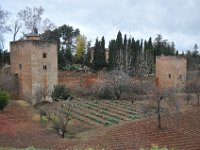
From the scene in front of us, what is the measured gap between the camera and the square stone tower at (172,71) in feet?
127

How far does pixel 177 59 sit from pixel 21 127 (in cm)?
2331

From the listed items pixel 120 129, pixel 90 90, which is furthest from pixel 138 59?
pixel 120 129

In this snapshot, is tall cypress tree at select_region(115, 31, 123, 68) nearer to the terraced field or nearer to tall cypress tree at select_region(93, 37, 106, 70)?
tall cypress tree at select_region(93, 37, 106, 70)

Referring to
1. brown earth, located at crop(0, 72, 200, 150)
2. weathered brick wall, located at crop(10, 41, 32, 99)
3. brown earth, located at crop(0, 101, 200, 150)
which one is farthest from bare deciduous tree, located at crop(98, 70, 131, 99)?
brown earth, located at crop(0, 101, 200, 150)

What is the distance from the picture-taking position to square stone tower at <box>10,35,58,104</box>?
29641 mm

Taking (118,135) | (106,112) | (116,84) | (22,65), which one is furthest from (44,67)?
(118,135)

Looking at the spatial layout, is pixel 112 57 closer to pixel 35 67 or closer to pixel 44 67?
pixel 44 67

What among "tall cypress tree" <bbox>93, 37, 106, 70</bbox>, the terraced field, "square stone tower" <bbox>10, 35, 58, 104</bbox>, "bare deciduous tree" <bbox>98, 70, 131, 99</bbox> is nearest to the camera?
the terraced field

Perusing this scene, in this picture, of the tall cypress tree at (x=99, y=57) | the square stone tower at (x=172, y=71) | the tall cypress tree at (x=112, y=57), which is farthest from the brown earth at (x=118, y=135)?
the tall cypress tree at (x=112, y=57)

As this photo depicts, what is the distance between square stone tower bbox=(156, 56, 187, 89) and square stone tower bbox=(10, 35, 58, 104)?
13.9 metres

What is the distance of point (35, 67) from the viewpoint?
29.7 meters

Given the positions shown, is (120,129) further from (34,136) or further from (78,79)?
(78,79)

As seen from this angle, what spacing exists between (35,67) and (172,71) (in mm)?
16621

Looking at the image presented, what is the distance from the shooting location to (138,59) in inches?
1948
